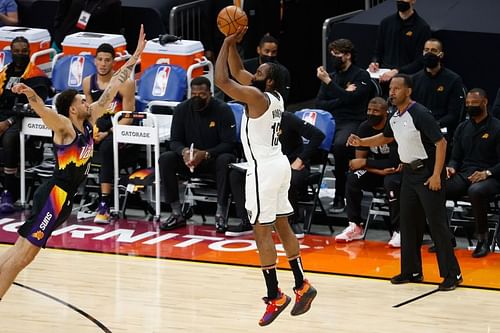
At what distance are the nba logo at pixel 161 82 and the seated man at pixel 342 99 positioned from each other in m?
2.08

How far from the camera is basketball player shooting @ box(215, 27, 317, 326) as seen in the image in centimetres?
1115

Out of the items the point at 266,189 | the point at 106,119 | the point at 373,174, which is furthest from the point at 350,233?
the point at 266,189

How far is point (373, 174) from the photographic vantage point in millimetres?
14812

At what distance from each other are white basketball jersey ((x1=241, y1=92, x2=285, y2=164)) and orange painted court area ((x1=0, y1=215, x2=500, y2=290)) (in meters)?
2.92

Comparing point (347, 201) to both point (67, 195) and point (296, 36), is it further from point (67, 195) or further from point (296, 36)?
point (296, 36)

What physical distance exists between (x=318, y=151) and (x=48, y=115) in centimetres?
435

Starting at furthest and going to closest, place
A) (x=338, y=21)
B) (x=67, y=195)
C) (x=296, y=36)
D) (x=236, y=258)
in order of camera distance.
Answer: (x=296, y=36)
(x=338, y=21)
(x=236, y=258)
(x=67, y=195)

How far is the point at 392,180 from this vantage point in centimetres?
1445

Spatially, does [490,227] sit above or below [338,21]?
below

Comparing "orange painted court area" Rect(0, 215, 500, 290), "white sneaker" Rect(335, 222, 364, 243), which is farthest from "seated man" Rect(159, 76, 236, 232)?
"white sneaker" Rect(335, 222, 364, 243)

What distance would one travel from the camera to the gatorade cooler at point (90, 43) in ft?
57.2

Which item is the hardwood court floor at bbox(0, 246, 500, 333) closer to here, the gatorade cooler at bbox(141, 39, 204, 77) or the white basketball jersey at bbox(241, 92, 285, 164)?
the white basketball jersey at bbox(241, 92, 285, 164)

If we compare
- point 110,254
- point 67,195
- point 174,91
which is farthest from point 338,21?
point 67,195

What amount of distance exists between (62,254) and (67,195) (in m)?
2.71
